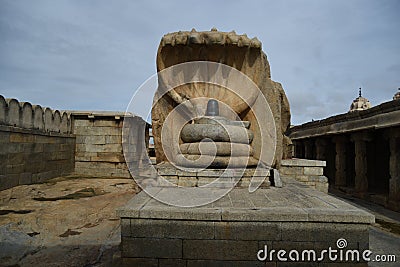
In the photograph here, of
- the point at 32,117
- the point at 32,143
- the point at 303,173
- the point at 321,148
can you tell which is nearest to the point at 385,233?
the point at 303,173

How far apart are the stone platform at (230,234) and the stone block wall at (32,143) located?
6328 millimetres

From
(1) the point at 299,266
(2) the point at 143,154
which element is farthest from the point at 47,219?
(2) the point at 143,154

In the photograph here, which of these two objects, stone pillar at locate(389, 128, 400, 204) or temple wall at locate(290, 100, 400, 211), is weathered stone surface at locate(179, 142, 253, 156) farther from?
stone pillar at locate(389, 128, 400, 204)

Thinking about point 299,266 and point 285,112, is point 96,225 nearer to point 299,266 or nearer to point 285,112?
point 299,266

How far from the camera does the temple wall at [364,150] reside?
8414 mm

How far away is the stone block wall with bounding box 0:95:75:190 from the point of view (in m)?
7.81

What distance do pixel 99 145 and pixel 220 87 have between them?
8.78m

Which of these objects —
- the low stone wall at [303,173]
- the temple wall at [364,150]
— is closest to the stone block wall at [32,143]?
the low stone wall at [303,173]

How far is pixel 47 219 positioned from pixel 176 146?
2996mm

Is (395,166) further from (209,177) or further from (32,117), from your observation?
(32,117)

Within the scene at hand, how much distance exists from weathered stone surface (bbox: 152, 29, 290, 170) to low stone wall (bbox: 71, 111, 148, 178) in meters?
7.71

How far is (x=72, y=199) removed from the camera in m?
7.30

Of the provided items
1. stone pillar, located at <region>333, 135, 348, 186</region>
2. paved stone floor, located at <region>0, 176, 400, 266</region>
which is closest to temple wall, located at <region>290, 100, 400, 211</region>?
stone pillar, located at <region>333, 135, 348, 186</region>

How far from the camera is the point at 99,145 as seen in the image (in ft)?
41.6
